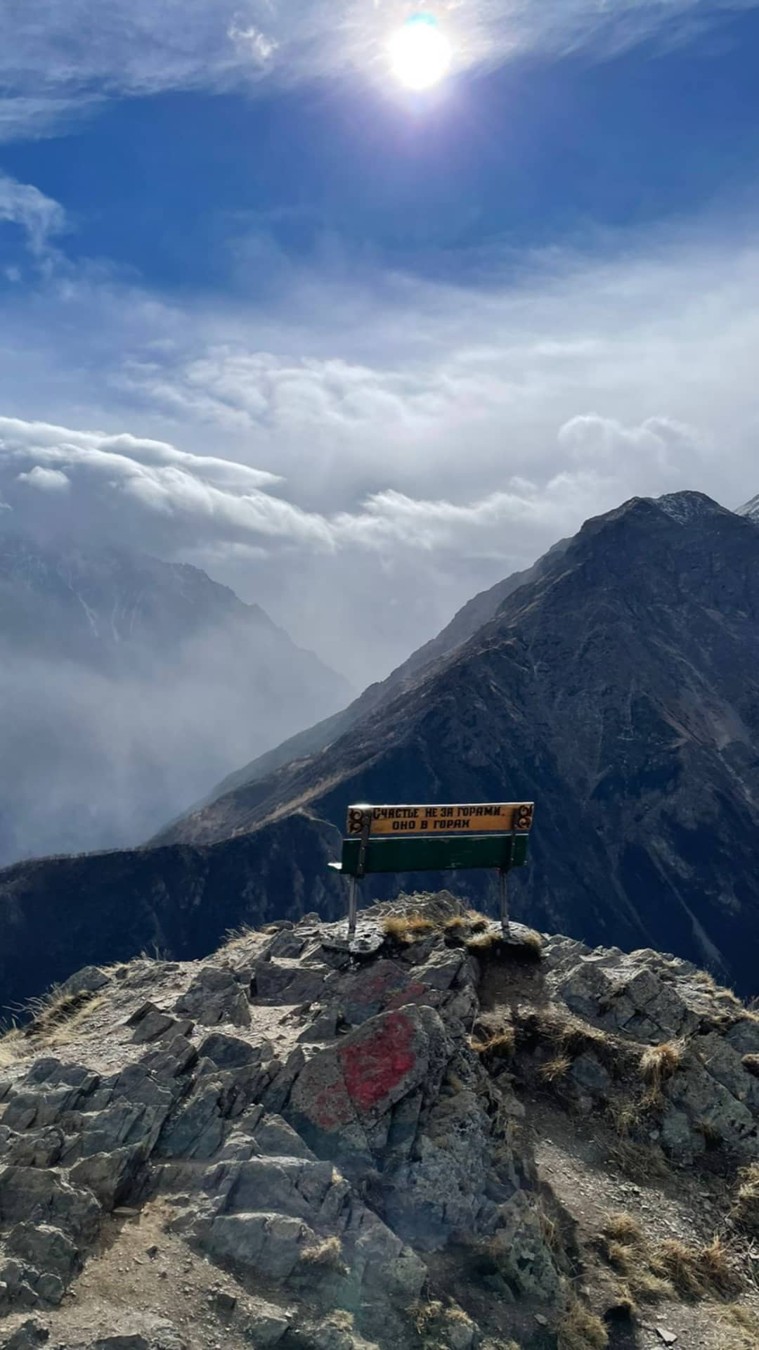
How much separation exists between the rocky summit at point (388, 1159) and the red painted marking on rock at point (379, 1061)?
31 mm

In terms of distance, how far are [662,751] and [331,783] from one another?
176 ft

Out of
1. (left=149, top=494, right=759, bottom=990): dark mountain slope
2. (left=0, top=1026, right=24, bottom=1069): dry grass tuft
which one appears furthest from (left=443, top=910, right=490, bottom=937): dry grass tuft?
(left=149, top=494, right=759, bottom=990): dark mountain slope

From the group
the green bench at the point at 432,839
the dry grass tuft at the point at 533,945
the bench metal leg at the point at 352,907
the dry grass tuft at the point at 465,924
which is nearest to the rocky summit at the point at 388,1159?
the dry grass tuft at the point at 533,945

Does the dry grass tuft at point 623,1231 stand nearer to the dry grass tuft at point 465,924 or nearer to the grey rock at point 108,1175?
the grey rock at point 108,1175

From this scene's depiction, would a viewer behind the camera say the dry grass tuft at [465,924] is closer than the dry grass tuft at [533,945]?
No

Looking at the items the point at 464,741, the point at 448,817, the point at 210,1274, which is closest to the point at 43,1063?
the point at 210,1274

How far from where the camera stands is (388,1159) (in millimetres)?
11812

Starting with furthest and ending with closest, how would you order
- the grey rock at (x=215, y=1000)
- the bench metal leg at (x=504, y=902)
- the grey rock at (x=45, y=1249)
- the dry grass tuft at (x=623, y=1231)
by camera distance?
the bench metal leg at (x=504, y=902)
the grey rock at (x=215, y=1000)
the dry grass tuft at (x=623, y=1231)
the grey rock at (x=45, y=1249)

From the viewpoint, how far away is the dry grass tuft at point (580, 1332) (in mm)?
9773

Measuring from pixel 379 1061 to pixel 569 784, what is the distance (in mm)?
138039

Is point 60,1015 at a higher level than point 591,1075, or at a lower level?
lower

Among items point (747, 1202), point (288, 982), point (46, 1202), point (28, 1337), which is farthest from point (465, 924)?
point (28, 1337)

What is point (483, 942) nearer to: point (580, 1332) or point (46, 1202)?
point (580, 1332)

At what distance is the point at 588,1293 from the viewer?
10648 millimetres
